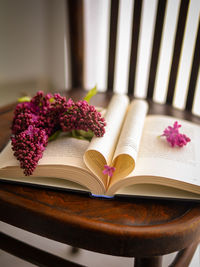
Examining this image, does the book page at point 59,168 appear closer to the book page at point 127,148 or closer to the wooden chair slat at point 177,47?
the book page at point 127,148

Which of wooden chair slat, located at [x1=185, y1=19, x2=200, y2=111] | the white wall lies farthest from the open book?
the white wall

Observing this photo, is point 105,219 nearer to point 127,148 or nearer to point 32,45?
point 127,148

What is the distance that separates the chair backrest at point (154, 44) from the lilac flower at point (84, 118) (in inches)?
16.5

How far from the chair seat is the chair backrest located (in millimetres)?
474

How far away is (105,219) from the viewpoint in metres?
0.47

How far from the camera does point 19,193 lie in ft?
1.71

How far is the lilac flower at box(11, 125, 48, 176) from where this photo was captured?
50cm

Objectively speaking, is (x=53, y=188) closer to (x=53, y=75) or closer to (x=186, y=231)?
(x=186, y=231)

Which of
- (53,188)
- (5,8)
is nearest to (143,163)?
(53,188)

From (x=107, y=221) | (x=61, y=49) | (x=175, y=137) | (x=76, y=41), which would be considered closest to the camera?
(x=107, y=221)

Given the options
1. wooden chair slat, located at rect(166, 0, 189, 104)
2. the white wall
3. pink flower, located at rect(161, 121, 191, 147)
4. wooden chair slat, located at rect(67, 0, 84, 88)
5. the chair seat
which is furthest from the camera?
the white wall

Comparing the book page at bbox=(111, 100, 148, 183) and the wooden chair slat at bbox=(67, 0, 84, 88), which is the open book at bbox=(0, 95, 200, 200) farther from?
the wooden chair slat at bbox=(67, 0, 84, 88)

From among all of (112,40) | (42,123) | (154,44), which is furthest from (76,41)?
(42,123)

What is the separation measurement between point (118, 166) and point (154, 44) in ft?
1.63
